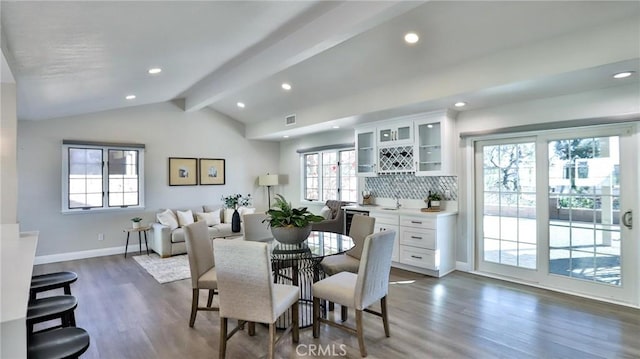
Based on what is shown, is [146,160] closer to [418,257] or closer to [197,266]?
[197,266]

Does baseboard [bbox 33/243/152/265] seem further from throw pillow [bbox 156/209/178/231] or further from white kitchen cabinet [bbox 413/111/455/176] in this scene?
white kitchen cabinet [bbox 413/111/455/176]

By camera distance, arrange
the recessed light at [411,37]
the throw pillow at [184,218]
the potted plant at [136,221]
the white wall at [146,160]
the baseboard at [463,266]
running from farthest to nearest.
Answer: the throw pillow at [184,218] → the potted plant at [136,221] → the white wall at [146,160] → the baseboard at [463,266] → the recessed light at [411,37]

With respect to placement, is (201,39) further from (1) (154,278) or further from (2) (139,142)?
(2) (139,142)

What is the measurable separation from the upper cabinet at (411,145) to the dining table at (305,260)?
209cm

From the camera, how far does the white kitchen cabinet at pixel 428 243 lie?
182 inches

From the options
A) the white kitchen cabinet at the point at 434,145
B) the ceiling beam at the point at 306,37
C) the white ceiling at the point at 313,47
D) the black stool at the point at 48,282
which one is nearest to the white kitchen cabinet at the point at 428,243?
the white kitchen cabinet at the point at 434,145

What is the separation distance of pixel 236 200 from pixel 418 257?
4030 millimetres

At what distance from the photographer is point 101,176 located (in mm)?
6086

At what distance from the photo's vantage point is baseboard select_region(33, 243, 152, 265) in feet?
18.3

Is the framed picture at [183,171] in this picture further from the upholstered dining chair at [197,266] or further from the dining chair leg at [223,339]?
the dining chair leg at [223,339]

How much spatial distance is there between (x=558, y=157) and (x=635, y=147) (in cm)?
70

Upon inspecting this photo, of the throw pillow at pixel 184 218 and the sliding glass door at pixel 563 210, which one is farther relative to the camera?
the throw pillow at pixel 184 218

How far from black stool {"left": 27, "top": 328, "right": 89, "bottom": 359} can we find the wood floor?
1.16 m

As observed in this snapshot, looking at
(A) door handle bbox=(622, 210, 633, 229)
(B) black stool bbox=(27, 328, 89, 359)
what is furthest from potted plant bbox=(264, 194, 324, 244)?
(A) door handle bbox=(622, 210, 633, 229)
